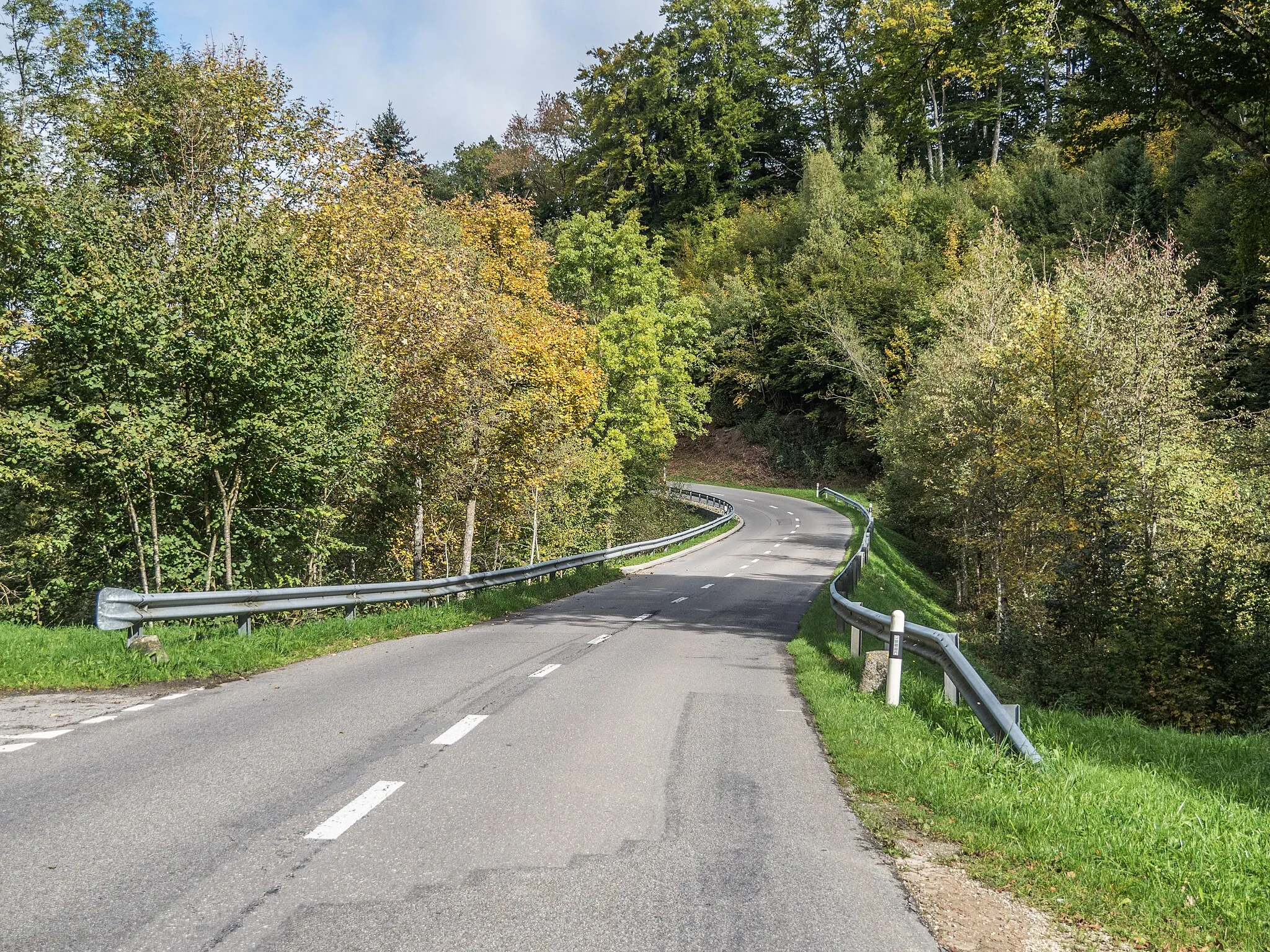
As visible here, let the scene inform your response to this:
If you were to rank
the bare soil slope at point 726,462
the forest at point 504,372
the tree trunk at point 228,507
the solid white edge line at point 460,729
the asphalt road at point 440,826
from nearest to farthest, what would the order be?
the asphalt road at point 440,826
the solid white edge line at point 460,729
the forest at point 504,372
the tree trunk at point 228,507
the bare soil slope at point 726,462

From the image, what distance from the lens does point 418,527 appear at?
2142 cm

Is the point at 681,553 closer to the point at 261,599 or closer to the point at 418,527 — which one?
the point at 418,527

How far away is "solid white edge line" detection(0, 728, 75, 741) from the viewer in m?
7.00

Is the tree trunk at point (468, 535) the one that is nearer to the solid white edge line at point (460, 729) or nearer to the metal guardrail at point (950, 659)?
the metal guardrail at point (950, 659)

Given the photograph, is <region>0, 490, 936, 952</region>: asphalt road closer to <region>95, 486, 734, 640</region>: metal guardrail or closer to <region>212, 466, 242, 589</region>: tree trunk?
<region>95, 486, 734, 640</region>: metal guardrail

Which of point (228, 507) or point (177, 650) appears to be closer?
point (177, 650)

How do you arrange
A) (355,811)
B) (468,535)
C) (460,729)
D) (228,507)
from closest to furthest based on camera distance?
(355,811) < (460,729) < (228,507) < (468,535)

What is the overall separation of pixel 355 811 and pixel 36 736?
348 centimetres

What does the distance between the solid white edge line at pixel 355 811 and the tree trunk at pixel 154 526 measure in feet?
31.5

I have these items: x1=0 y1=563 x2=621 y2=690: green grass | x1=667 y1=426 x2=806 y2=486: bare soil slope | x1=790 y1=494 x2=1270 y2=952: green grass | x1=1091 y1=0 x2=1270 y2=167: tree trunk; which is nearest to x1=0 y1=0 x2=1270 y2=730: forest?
x1=1091 y1=0 x2=1270 y2=167: tree trunk

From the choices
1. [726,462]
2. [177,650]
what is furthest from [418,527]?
[726,462]

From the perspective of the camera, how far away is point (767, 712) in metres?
9.28

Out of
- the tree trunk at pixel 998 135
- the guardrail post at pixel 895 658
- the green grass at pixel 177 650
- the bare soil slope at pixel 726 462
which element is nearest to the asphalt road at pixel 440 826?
the green grass at pixel 177 650

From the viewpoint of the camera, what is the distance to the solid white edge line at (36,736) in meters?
7.00
